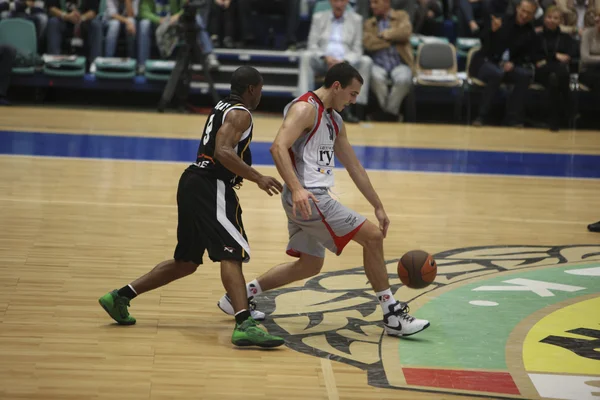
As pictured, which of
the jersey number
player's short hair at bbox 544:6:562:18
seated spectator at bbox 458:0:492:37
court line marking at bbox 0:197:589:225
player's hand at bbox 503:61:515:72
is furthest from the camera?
seated spectator at bbox 458:0:492:37

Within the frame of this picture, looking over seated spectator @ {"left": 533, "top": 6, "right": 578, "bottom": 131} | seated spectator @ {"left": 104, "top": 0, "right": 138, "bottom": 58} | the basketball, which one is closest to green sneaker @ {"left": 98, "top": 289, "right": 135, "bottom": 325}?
the basketball

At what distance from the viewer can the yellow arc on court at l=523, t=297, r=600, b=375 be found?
466 centimetres

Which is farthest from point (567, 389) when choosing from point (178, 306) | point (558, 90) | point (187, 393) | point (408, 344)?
point (558, 90)

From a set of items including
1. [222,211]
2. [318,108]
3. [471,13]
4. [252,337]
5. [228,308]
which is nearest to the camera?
[252,337]

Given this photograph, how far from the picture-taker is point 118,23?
15.3 m

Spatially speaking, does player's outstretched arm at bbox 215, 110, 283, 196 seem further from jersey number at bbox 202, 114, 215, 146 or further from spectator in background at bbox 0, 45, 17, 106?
spectator in background at bbox 0, 45, 17, 106

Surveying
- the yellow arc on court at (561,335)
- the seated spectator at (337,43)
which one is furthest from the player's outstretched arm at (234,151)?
the seated spectator at (337,43)

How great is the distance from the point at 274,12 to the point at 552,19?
182 inches

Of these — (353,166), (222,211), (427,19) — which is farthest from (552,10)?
(222,211)

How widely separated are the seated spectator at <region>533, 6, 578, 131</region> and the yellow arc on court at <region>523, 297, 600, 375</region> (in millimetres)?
9192

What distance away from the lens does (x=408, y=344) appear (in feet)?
16.5

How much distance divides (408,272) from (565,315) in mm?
1075

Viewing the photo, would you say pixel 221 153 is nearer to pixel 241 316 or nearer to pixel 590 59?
pixel 241 316

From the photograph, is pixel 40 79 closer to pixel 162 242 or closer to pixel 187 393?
pixel 162 242
